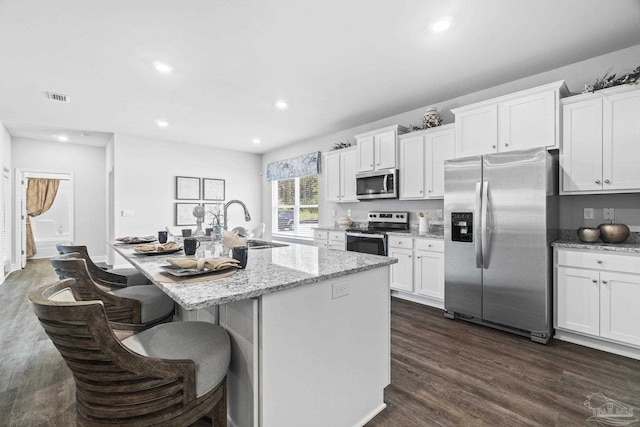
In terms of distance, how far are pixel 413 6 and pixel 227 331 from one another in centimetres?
243

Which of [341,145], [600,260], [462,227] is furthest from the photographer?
[341,145]

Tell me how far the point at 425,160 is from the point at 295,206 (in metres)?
3.37

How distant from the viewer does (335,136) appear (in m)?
5.64

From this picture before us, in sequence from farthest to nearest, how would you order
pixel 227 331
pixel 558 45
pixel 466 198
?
pixel 466 198 < pixel 558 45 < pixel 227 331

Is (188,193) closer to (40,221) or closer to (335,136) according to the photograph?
(335,136)

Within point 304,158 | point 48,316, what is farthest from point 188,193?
point 48,316

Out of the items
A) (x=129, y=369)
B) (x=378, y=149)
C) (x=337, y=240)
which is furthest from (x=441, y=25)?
(x=337, y=240)

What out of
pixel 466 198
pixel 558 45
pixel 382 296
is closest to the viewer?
pixel 382 296

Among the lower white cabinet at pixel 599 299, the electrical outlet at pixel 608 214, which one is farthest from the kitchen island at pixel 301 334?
the electrical outlet at pixel 608 214

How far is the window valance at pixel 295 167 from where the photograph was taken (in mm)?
5934

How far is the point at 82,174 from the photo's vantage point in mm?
6867

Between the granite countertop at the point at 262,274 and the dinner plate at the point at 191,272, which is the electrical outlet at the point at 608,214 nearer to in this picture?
the granite countertop at the point at 262,274

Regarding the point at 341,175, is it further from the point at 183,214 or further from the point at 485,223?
the point at 183,214

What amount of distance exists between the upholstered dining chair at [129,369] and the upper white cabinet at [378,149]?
3.59 metres
